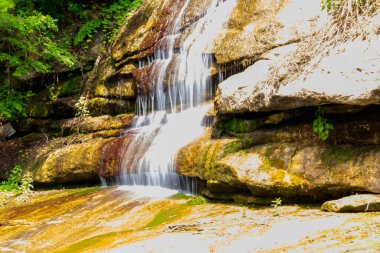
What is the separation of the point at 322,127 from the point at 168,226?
2641mm

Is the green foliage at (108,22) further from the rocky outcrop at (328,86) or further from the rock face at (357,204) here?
the rock face at (357,204)

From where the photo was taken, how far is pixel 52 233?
618 cm

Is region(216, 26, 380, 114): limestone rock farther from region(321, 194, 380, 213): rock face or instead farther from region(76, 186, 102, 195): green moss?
region(76, 186, 102, 195): green moss

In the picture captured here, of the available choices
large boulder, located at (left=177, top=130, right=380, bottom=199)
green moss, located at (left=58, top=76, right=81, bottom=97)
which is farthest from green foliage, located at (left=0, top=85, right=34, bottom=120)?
large boulder, located at (left=177, top=130, right=380, bottom=199)

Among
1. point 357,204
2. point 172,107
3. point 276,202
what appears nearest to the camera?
point 357,204

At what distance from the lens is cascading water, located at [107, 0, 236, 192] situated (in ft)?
27.5

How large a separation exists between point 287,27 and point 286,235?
511 centimetres

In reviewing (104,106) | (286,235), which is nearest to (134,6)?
(104,106)

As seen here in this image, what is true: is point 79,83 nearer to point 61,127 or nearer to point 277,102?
point 61,127

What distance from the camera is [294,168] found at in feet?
19.4

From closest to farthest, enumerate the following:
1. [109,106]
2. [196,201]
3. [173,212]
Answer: [173,212], [196,201], [109,106]

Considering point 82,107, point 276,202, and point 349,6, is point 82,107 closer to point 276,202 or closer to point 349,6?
point 276,202

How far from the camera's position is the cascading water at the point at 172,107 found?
8.38 meters

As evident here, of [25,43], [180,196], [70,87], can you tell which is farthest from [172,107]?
[25,43]
